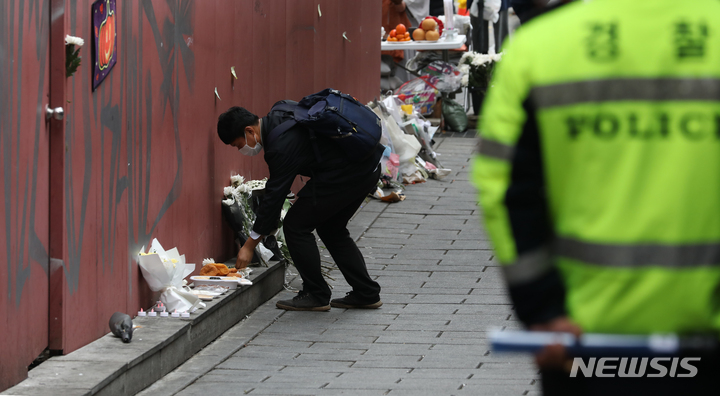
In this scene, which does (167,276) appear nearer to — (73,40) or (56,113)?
(56,113)

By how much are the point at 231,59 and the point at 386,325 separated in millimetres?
2336

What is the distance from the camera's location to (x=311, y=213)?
21.6 feet

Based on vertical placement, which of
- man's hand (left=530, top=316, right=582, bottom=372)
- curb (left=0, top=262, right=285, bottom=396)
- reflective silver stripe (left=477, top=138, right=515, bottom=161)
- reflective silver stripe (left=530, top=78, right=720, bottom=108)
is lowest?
curb (left=0, top=262, right=285, bottom=396)

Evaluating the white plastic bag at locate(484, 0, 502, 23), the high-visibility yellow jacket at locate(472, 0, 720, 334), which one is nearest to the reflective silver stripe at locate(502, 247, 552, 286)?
the high-visibility yellow jacket at locate(472, 0, 720, 334)

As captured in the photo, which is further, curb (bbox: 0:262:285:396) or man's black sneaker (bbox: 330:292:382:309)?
Result: man's black sneaker (bbox: 330:292:382:309)

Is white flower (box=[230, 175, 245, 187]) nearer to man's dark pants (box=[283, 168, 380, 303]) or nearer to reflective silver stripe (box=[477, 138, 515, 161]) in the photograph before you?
Result: man's dark pants (box=[283, 168, 380, 303])

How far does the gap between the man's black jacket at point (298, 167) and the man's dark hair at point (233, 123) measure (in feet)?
0.38

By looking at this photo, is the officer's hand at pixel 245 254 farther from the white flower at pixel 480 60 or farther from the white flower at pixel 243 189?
the white flower at pixel 480 60

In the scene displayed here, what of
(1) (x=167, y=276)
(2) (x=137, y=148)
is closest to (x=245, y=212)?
(1) (x=167, y=276)

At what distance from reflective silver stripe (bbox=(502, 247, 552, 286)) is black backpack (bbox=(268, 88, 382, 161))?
4.28m

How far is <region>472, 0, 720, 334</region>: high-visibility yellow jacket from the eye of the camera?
208 cm

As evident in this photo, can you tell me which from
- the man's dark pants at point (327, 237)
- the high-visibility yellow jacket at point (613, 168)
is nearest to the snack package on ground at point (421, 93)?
the man's dark pants at point (327, 237)

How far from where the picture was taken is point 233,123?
6406mm

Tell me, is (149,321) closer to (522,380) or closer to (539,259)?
(522,380)
